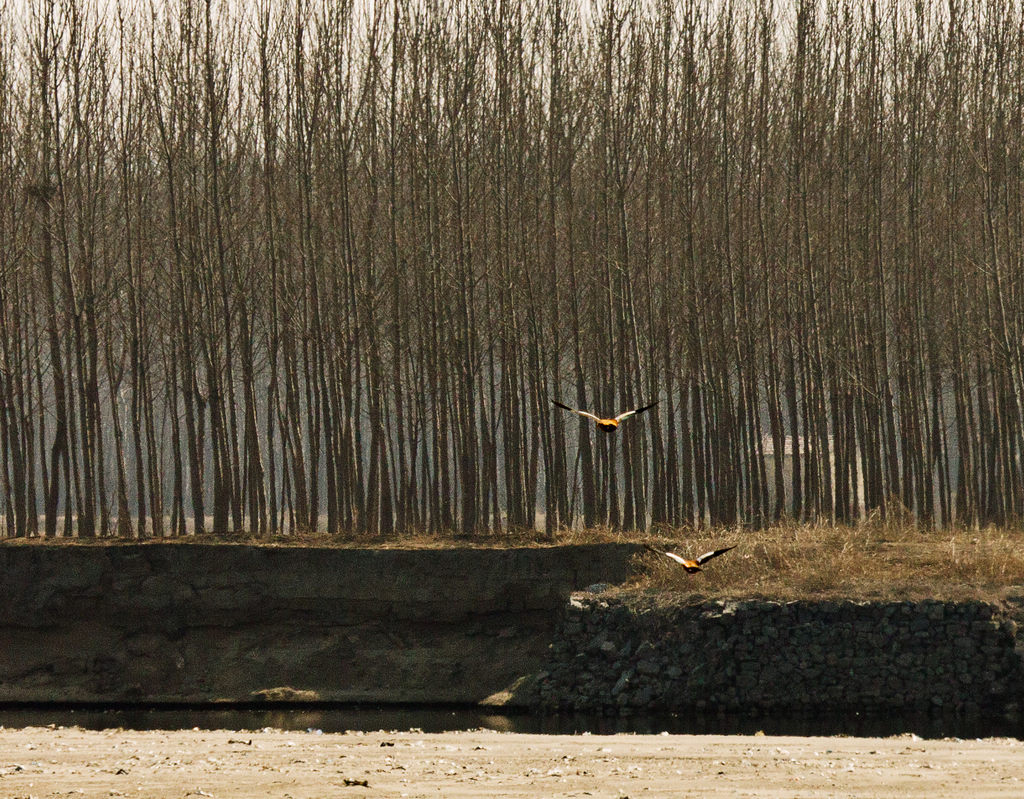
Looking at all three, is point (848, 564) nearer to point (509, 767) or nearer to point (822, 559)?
point (822, 559)

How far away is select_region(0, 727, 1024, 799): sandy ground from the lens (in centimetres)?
1123

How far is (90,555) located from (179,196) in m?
6.80

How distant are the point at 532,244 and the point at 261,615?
8.65m

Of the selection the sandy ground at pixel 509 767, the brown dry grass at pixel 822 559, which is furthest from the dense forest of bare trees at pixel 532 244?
the sandy ground at pixel 509 767

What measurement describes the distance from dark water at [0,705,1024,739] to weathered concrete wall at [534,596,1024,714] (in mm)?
342

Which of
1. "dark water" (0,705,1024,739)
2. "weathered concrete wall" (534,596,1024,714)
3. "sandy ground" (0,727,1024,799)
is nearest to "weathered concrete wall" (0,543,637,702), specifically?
"dark water" (0,705,1024,739)

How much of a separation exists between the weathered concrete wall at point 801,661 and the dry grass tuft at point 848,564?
0.37 meters

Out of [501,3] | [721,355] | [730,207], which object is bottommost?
[721,355]

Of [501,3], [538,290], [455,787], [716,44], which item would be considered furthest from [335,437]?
[455,787]

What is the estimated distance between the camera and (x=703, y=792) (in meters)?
11.0

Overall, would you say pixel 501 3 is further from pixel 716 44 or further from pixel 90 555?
pixel 90 555

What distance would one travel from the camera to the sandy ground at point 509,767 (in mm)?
11227

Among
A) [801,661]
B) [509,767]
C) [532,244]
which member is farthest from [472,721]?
[532,244]

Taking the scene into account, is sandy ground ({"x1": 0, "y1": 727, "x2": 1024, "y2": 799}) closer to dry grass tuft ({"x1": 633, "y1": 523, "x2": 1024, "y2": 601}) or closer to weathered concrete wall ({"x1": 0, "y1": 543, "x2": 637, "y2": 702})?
dry grass tuft ({"x1": 633, "y1": 523, "x2": 1024, "y2": 601})
